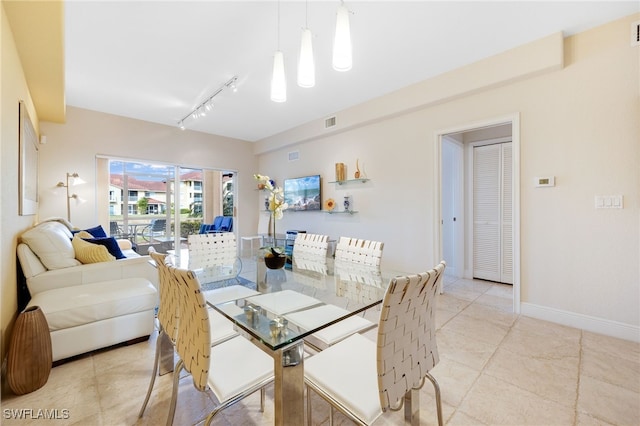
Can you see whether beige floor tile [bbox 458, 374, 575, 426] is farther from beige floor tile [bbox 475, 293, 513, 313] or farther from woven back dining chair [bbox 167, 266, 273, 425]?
beige floor tile [bbox 475, 293, 513, 313]

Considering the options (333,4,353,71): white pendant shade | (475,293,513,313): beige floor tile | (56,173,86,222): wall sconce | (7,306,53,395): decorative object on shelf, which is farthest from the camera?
(56,173,86,222): wall sconce

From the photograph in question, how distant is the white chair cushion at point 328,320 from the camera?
4.16ft

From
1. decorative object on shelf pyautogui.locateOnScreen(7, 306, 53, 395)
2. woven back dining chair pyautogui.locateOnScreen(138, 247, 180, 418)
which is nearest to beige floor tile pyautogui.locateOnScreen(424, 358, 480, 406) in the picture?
woven back dining chair pyautogui.locateOnScreen(138, 247, 180, 418)

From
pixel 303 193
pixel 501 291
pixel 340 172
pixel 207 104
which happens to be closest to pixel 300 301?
pixel 340 172

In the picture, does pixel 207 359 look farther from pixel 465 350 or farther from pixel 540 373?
pixel 540 373

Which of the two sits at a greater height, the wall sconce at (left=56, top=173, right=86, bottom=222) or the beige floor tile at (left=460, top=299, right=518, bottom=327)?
the wall sconce at (left=56, top=173, right=86, bottom=222)

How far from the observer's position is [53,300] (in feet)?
6.80

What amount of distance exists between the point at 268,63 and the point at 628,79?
11.0 feet

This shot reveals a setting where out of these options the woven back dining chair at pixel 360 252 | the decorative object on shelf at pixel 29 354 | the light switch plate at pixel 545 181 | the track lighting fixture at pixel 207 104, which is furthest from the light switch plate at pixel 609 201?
the decorative object on shelf at pixel 29 354

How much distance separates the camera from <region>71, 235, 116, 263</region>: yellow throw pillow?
259cm

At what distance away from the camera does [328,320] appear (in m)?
1.27

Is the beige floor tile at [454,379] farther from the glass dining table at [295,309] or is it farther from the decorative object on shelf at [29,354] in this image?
the decorative object on shelf at [29,354]

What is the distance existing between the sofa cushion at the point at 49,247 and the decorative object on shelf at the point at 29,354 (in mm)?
767

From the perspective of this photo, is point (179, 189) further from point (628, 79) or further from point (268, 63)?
point (628, 79)
